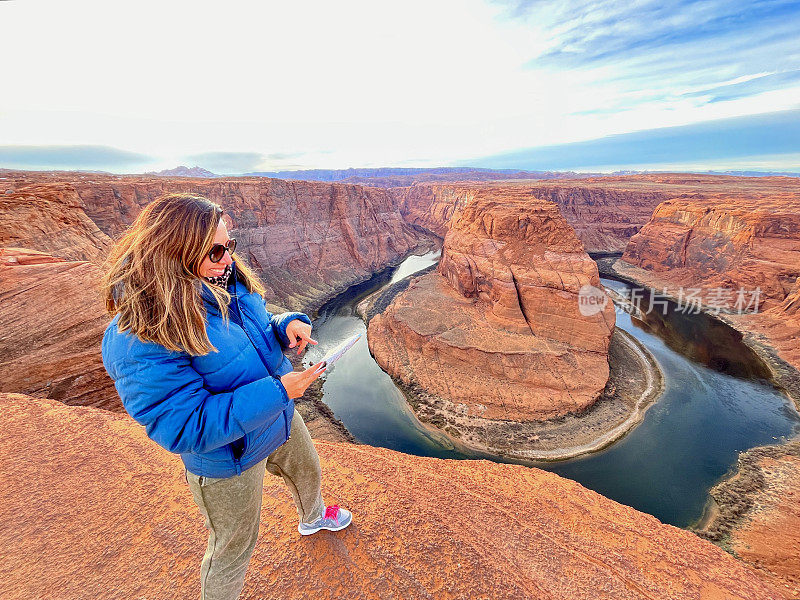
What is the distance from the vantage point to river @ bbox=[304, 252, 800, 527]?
1498cm

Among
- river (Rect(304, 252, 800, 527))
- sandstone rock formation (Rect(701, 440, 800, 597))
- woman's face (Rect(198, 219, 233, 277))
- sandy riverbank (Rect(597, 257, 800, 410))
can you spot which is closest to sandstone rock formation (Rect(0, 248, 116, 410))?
woman's face (Rect(198, 219, 233, 277))

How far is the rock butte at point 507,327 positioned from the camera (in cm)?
1947

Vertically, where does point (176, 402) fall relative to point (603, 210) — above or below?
above

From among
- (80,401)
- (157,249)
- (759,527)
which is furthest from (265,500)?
(759,527)

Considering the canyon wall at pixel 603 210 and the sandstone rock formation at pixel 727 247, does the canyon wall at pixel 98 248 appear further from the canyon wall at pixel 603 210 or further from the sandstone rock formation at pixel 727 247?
the sandstone rock formation at pixel 727 247

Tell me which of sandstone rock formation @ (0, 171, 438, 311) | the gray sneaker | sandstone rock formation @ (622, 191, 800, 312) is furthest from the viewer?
sandstone rock formation @ (622, 191, 800, 312)

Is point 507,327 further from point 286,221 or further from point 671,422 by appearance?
point 286,221

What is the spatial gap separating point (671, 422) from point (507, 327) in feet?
34.3

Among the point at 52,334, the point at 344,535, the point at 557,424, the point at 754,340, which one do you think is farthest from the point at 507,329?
the point at 52,334

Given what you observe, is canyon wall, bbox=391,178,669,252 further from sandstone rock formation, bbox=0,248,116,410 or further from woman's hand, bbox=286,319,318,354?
woman's hand, bbox=286,319,318,354

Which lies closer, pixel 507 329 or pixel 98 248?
pixel 98 248

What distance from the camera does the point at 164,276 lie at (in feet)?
5.16

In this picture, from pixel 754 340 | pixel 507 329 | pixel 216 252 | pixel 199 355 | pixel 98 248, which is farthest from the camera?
pixel 754 340

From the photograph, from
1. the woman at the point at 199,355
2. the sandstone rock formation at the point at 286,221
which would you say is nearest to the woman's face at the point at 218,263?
the woman at the point at 199,355
